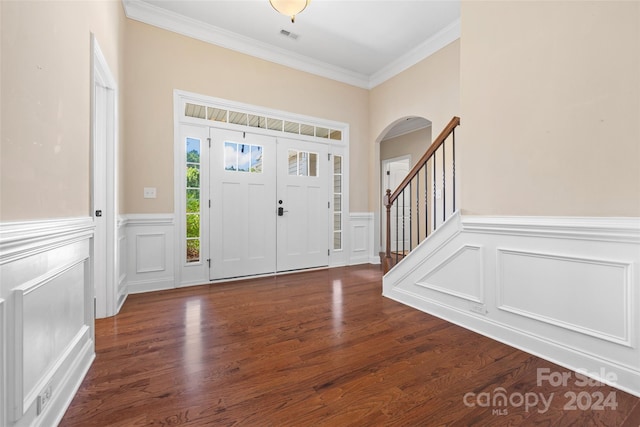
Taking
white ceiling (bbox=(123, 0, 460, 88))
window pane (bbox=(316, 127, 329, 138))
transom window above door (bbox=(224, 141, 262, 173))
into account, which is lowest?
transom window above door (bbox=(224, 141, 262, 173))

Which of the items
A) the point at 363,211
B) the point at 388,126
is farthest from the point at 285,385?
the point at 388,126

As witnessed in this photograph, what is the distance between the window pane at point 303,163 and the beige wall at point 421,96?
1.28 m

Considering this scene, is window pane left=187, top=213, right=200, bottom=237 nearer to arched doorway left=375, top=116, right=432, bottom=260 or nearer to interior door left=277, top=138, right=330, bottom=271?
interior door left=277, top=138, right=330, bottom=271

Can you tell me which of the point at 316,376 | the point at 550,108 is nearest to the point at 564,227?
the point at 550,108

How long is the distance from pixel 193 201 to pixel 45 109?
94.2 inches

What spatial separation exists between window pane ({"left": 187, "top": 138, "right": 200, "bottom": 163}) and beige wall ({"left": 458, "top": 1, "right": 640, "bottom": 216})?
119 inches

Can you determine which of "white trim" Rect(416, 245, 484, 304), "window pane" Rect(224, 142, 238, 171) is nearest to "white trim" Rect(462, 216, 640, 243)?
"white trim" Rect(416, 245, 484, 304)

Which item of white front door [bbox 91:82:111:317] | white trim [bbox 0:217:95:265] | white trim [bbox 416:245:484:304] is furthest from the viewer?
white front door [bbox 91:82:111:317]

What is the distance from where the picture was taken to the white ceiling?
3.24 m

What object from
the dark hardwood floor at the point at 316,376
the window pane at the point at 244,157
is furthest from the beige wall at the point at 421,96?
the dark hardwood floor at the point at 316,376

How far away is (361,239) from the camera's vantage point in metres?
4.99

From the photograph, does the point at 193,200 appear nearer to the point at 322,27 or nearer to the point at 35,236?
the point at 35,236

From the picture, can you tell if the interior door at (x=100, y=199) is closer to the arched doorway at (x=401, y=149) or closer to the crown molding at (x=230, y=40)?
the crown molding at (x=230, y=40)

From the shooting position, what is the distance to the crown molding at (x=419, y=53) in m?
3.61
